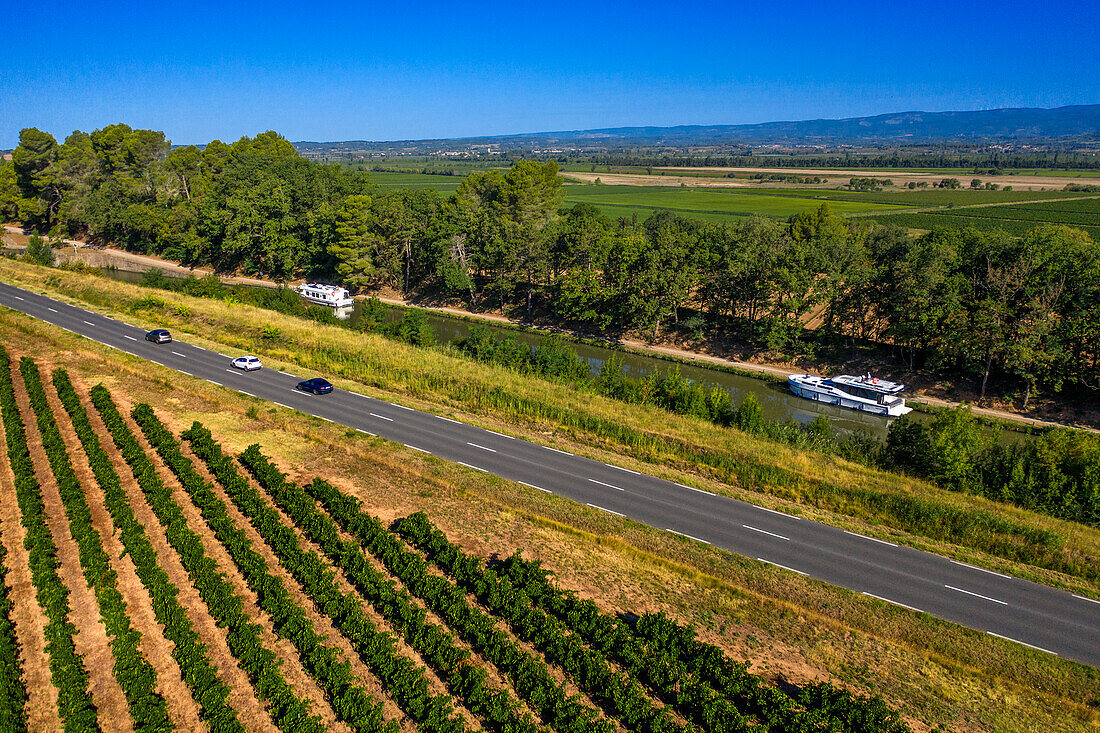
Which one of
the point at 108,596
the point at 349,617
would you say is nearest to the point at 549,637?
the point at 349,617

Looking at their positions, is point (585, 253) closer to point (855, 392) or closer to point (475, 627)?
point (855, 392)

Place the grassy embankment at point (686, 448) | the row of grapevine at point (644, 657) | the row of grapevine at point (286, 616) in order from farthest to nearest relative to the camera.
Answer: the grassy embankment at point (686, 448)
the row of grapevine at point (644, 657)
the row of grapevine at point (286, 616)

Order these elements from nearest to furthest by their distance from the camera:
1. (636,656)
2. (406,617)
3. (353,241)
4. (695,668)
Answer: (695,668), (636,656), (406,617), (353,241)

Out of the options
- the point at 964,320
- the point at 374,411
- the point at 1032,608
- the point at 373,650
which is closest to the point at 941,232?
the point at 964,320

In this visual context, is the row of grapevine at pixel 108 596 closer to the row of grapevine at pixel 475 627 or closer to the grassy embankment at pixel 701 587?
the grassy embankment at pixel 701 587

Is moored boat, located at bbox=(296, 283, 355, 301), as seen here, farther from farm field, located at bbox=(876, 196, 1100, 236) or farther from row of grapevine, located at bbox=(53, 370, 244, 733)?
farm field, located at bbox=(876, 196, 1100, 236)

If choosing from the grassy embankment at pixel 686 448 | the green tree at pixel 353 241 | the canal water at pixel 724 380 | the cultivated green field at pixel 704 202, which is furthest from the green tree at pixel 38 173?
the cultivated green field at pixel 704 202

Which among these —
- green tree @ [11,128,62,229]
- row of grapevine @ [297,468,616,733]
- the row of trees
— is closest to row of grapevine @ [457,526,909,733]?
row of grapevine @ [297,468,616,733]
